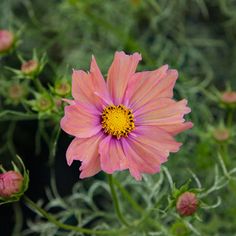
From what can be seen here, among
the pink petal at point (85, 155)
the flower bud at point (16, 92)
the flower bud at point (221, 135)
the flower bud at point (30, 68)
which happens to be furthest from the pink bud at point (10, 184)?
the flower bud at point (221, 135)

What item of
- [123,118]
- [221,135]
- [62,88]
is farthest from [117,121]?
[221,135]

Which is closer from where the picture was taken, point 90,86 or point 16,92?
point 90,86

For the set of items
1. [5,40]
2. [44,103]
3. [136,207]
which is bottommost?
[136,207]

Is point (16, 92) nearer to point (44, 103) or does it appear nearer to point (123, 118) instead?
point (44, 103)

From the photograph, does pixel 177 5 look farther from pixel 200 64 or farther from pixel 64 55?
pixel 64 55

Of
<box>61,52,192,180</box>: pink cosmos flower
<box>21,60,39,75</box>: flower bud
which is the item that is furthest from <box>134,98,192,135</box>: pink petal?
<box>21,60,39,75</box>: flower bud

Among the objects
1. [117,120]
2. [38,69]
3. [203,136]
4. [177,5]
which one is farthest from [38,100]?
[177,5]

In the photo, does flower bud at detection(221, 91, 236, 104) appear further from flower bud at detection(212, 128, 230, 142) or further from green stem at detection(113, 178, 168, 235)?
green stem at detection(113, 178, 168, 235)
